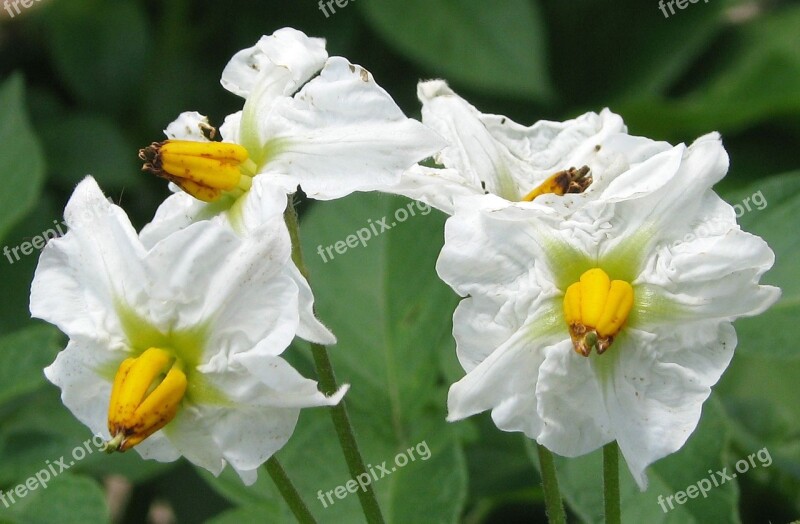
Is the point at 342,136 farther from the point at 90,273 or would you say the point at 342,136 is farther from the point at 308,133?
the point at 90,273

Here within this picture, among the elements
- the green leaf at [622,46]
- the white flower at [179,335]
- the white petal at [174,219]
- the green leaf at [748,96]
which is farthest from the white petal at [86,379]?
the green leaf at [622,46]

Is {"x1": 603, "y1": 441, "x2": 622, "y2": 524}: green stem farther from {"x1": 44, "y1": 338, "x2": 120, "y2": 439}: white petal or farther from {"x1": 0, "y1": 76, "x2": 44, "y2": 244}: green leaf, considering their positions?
{"x1": 0, "y1": 76, "x2": 44, "y2": 244}: green leaf

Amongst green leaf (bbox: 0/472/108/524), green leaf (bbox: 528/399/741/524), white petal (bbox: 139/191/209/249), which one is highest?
white petal (bbox: 139/191/209/249)

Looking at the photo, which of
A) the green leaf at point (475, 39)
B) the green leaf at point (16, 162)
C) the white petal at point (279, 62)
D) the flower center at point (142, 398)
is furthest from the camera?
the green leaf at point (475, 39)

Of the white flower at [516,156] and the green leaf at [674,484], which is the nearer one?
the white flower at [516,156]

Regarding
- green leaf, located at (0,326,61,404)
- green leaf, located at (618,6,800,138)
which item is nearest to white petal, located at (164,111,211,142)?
green leaf, located at (0,326,61,404)

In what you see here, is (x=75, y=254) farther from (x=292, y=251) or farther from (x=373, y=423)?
(x=373, y=423)

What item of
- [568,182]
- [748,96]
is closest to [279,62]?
[568,182]

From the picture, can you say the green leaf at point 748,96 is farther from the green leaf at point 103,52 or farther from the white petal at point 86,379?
the white petal at point 86,379
